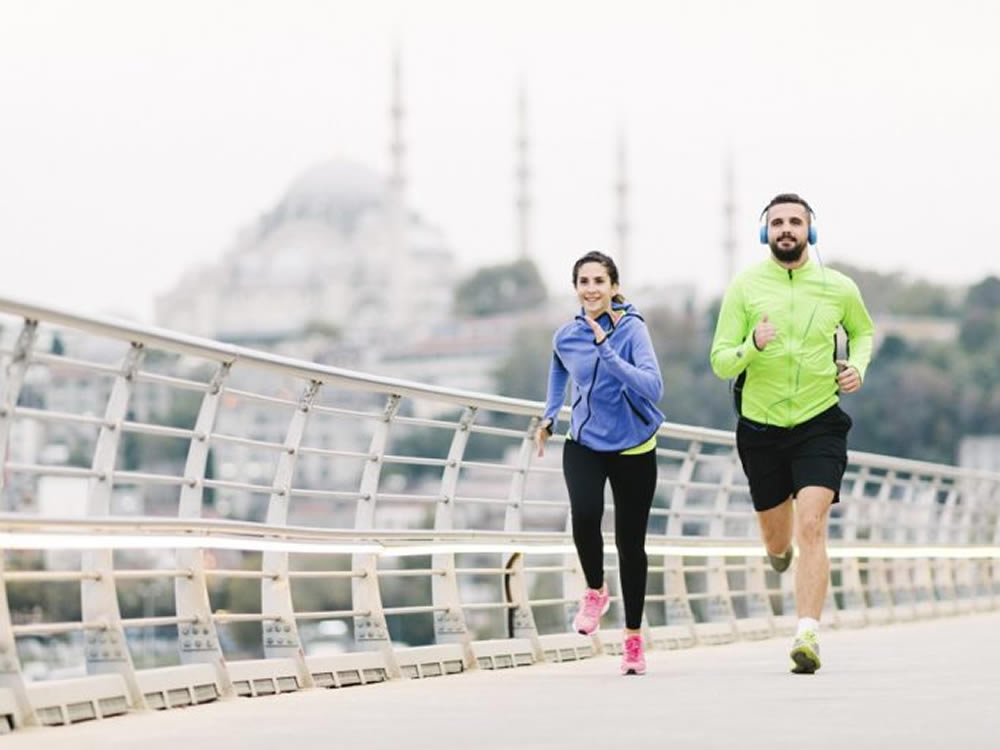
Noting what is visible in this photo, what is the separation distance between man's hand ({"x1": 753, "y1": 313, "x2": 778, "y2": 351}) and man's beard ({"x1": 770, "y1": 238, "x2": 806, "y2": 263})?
1.10 ft

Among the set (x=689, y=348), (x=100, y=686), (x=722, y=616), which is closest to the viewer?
(x=100, y=686)

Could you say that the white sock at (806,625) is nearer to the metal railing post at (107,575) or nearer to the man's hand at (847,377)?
the man's hand at (847,377)

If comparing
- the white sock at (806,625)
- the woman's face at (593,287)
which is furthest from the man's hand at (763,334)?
the white sock at (806,625)

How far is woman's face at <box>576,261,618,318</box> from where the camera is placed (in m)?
9.95

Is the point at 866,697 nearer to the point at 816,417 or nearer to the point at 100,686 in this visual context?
the point at 816,417

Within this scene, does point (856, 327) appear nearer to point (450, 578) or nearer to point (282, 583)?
point (450, 578)

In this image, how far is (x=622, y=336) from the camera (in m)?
10.0

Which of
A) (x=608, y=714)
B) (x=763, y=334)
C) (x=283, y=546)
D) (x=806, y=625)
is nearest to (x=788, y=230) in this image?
(x=763, y=334)

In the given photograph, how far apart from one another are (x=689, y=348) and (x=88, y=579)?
593 feet

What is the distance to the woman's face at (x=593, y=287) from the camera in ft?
32.7

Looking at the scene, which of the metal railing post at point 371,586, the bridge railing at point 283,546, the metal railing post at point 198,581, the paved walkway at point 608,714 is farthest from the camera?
the metal railing post at point 371,586

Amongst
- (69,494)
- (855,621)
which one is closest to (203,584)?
(855,621)

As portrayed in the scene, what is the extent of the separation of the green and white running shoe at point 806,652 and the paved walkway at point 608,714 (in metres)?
0.10

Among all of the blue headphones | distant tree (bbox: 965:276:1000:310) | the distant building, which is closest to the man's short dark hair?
the blue headphones
